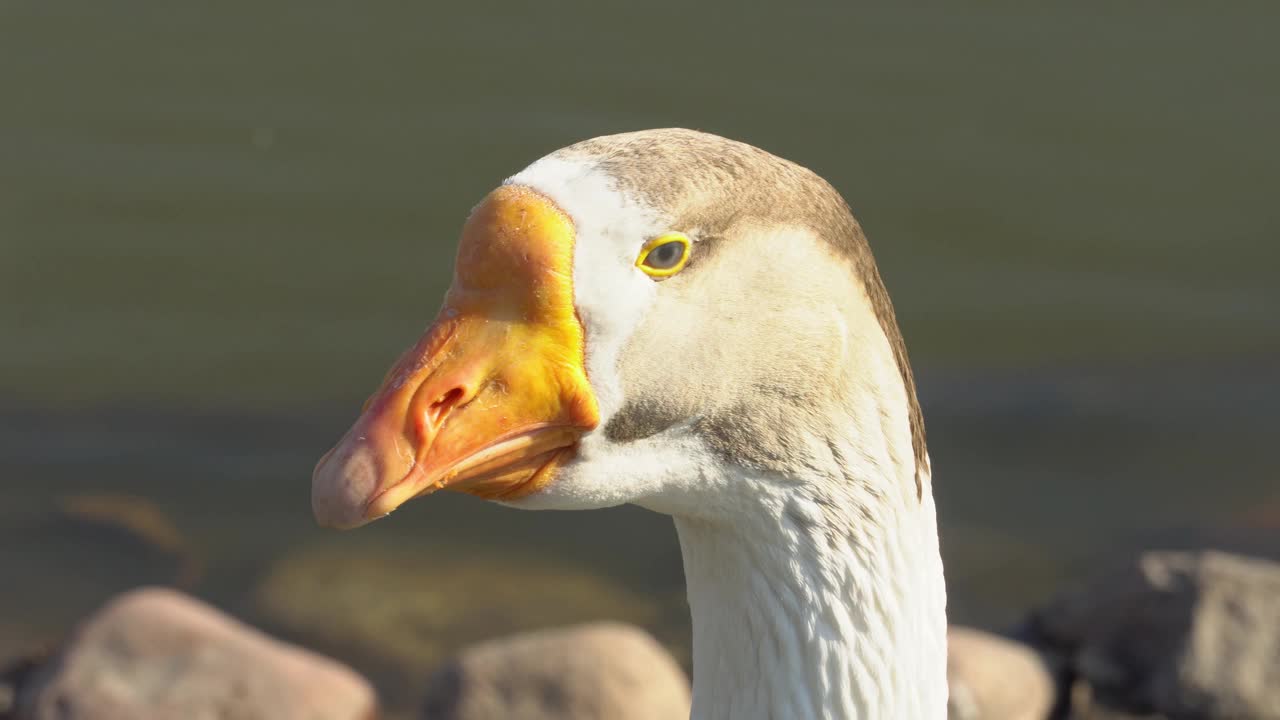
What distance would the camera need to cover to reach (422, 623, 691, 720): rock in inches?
226

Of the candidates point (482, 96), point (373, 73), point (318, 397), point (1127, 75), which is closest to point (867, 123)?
point (1127, 75)

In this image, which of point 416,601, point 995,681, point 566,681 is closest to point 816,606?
point 566,681

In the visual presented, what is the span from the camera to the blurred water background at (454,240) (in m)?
7.50

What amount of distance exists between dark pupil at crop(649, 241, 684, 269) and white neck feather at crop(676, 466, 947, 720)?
0.46 meters

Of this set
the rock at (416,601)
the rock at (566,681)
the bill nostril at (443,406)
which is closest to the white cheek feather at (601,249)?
the bill nostril at (443,406)

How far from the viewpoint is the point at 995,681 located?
236 inches

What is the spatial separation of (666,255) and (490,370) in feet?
1.16

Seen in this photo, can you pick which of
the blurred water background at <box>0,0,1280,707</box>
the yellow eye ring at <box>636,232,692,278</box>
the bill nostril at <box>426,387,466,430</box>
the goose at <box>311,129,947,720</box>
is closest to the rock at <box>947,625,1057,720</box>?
the blurred water background at <box>0,0,1280,707</box>

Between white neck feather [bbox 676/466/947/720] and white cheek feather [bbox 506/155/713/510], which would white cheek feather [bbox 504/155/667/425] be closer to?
white cheek feather [bbox 506/155/713/510]

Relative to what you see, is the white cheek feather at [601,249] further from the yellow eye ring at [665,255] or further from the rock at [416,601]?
the rock at [416,601]

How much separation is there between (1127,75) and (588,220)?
7.92 metres

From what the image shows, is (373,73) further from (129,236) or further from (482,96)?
(129,236)

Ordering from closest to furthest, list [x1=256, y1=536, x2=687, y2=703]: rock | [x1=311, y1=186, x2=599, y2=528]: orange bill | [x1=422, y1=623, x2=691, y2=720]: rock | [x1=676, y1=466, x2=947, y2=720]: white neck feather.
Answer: [x1=311, y1=186, x2=599, y2=528]: orange bill < [x1=676, y1=466, x2=947, y2=720]: white neck feather < [x1=422, y1=623, x2=691, y2=720]: rock < [x1=256, y1=536, x2=687, y2=703]: rock

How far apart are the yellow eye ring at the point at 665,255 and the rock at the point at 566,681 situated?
3318mm
